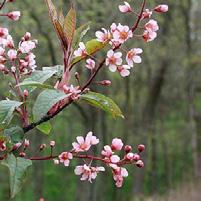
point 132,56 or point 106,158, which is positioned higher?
point 132,56

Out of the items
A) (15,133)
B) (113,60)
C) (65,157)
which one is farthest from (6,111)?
(113,60)

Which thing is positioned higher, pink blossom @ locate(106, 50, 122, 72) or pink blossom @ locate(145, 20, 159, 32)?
pink blossom @ locate(145, 20, 159, 32)

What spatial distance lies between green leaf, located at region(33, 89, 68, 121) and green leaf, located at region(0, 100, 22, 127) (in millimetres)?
76

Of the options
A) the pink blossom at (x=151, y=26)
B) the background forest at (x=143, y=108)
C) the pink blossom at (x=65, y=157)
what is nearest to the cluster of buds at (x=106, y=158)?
the pink blossom at (x=65, y=157)

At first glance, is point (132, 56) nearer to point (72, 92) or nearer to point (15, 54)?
point (72, 92)

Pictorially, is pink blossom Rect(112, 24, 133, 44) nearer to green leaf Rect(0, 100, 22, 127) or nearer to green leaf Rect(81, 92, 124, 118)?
green leaf Rect(81, 92, 124, 118)

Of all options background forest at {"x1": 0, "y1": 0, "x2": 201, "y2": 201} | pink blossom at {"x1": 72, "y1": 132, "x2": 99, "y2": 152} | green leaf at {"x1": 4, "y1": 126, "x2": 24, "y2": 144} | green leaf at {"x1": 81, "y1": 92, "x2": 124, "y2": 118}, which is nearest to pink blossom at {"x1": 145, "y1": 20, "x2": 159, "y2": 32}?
green leaf at {"x1": 81, "y1": 92, "x2": 124, "y2": 118}

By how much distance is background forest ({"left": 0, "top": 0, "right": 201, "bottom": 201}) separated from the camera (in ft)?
29.2

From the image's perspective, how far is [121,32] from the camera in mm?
1457

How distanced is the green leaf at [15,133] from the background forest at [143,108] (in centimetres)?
628

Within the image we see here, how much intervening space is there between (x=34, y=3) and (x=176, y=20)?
5.86m

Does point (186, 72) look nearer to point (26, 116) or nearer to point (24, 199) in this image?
point (24, 199)

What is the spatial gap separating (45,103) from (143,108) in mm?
13511

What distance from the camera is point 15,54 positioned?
156cm
